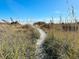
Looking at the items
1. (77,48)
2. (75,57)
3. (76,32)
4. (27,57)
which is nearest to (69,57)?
(75,57)

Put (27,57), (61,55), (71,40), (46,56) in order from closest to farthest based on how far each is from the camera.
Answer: (27,57) → (61,55) → (46,56) → (71,40)

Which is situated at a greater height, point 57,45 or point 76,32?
point 76,32

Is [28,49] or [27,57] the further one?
[28,49]

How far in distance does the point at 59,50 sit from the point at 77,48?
0.44 m

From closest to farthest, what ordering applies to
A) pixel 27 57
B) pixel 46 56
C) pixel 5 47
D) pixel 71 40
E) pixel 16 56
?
pixel 16 56 < pixel 5 47 < pixel 27 57 < pixel 46 56 < pixel 71 40

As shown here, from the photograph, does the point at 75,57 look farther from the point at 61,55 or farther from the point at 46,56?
the point at 46,56

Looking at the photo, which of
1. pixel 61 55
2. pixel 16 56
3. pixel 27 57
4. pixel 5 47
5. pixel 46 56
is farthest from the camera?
pixel 46 56

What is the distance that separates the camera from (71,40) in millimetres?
4699

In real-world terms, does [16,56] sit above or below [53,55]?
above

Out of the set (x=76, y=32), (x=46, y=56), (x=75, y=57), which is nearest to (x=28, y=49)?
(x=46, y=56)

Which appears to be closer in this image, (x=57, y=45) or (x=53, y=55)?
(x=53, y=55)

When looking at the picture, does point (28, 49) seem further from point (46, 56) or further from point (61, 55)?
point (61, 55)

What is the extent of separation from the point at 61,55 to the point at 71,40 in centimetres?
88

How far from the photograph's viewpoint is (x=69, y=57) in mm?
3805
